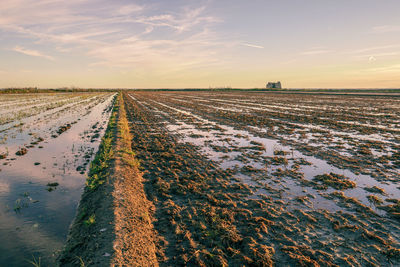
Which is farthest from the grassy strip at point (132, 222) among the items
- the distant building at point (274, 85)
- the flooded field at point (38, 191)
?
the distant building at point (274, 85)

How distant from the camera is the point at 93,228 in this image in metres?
4.82

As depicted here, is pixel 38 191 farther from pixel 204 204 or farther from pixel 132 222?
pixel 204 204

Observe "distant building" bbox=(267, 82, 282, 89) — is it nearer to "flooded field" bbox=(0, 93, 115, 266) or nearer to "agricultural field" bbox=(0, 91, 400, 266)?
"agricultural field" bbox=(0, 91, 400, 266)

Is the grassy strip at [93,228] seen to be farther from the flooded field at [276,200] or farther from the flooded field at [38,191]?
the flooded field at [276,200]

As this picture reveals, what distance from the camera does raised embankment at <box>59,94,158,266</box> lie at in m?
3.97

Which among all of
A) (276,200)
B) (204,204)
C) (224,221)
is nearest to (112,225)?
(204,204)

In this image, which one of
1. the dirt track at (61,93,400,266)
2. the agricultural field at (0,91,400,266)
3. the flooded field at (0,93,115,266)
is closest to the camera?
the dirt track at (61,93,400,266)

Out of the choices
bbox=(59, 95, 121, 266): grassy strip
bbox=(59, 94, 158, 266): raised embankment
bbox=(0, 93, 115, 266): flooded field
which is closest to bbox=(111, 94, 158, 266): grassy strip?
bbox=(59, 94, 158, 266): raised embankment

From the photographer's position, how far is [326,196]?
641 centimetres

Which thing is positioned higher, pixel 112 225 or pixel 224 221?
pixel 112 225

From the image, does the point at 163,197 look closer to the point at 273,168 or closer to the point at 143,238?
the point at 143,238

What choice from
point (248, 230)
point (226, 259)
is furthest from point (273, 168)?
point (226, 259)

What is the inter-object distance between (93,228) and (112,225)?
0.44 m

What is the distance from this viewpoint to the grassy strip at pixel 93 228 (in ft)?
13.1
